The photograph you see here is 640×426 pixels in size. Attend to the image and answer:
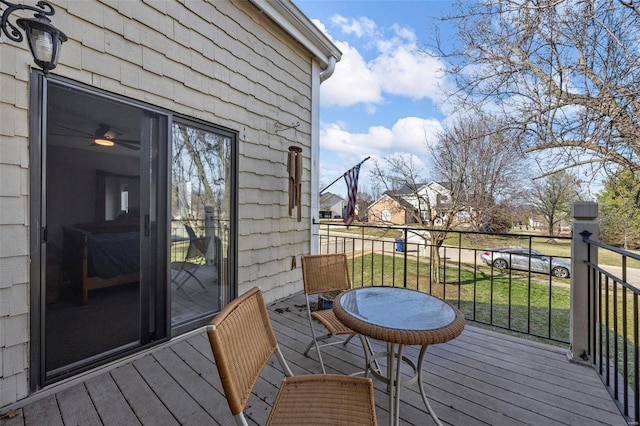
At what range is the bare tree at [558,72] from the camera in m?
3.33

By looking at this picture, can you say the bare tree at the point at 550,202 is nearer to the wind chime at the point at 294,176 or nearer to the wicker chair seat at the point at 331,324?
the wind chime at the point at 294,176

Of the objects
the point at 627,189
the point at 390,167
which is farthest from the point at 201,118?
the point at 390,167

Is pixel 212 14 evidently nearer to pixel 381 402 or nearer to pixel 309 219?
pixel 309 219

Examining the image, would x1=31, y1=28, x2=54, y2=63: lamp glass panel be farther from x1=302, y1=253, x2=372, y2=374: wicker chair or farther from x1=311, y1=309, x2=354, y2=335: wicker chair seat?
x1=311, y1=309, x2=354, y2=335: wicker chair seat

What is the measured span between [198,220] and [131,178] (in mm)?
665

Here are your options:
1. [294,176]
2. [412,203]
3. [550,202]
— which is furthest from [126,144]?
[550,202]

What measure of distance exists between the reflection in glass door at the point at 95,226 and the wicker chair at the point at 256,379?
1.49m

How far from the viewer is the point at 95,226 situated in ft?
6.63

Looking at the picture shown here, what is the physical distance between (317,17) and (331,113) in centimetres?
735

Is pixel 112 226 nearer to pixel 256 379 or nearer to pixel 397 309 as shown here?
pixel 256 379

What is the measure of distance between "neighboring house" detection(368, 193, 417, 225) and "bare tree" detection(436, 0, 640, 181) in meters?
4.37

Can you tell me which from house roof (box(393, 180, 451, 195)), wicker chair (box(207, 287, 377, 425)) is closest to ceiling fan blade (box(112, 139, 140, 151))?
wicker chair (box(207, 287, 377, 425))

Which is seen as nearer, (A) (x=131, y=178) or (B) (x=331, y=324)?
(B) (x=331, y=324)

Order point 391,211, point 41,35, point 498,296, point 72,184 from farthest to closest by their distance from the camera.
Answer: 1. point 391,211
2. point 498,296
3. point 72,184
4. point 41,35
